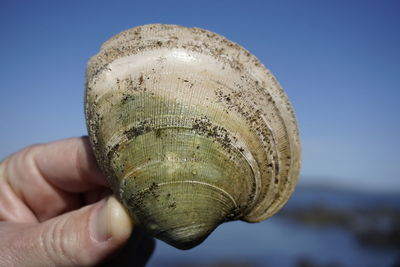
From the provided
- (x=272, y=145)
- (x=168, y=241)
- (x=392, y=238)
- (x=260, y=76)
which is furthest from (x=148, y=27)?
(x=392, y=238)

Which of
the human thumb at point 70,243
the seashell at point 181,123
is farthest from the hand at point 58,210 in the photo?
the seashell at point 181,123

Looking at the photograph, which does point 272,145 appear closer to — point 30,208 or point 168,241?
point 168,241

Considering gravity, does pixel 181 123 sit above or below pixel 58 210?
above

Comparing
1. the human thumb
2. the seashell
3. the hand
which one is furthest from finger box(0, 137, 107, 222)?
the seashell

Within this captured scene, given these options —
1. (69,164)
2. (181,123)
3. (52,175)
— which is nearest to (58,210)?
(52,175)

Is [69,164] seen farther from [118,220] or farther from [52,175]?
[118,220]

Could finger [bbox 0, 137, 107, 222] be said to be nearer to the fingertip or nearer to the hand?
the hand
